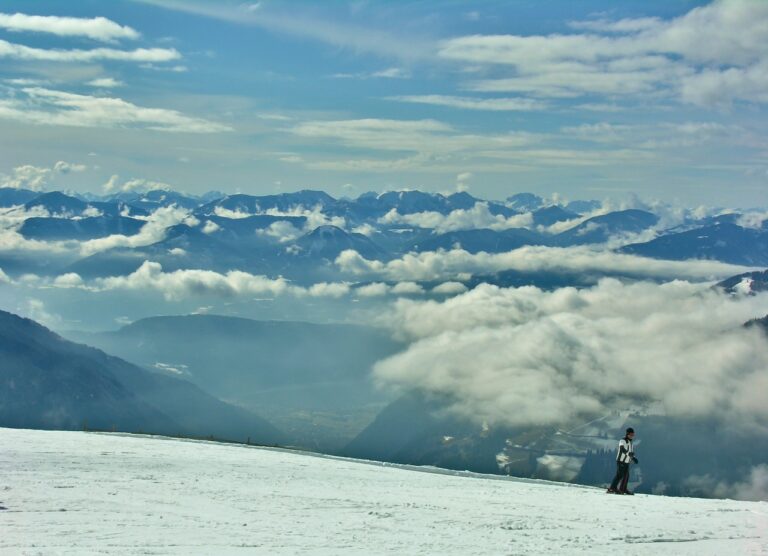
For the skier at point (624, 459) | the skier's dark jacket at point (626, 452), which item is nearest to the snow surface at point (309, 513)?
the skier at point (624, 459)

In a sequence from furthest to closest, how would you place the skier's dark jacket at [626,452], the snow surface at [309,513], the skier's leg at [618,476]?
the skier's leg at [618,476] → the skier's dark jacket at [626,452] → the snow surface at [309,513]

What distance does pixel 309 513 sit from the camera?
19.9 meters

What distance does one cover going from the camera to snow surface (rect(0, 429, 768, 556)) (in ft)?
54.0

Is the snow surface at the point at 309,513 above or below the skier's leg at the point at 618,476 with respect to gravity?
below

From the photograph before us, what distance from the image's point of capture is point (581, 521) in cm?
1986

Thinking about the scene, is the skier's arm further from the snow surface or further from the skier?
the snow surface

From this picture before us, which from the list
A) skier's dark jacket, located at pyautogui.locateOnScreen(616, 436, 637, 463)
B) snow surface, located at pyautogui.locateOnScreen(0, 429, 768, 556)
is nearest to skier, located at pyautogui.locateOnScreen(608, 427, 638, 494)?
skier's dark jacket, located at pyautogui.locateOnScreen(616, 436, 637, 463)

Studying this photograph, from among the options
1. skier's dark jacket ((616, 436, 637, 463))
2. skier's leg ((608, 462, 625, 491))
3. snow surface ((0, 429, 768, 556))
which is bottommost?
snow surface ((0, 429, 768, 556))

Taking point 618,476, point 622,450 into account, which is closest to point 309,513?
point 622,450

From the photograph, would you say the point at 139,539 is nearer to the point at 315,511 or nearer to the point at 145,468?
the point at 315,511

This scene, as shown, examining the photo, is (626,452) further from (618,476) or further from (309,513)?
(309,513)

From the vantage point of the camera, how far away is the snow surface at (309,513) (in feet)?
54.0

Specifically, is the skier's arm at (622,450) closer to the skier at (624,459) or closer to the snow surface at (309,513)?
the skier at (624,459)

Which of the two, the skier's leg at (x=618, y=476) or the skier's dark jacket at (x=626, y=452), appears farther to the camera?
the skier's leg at (x=618, y=476)
